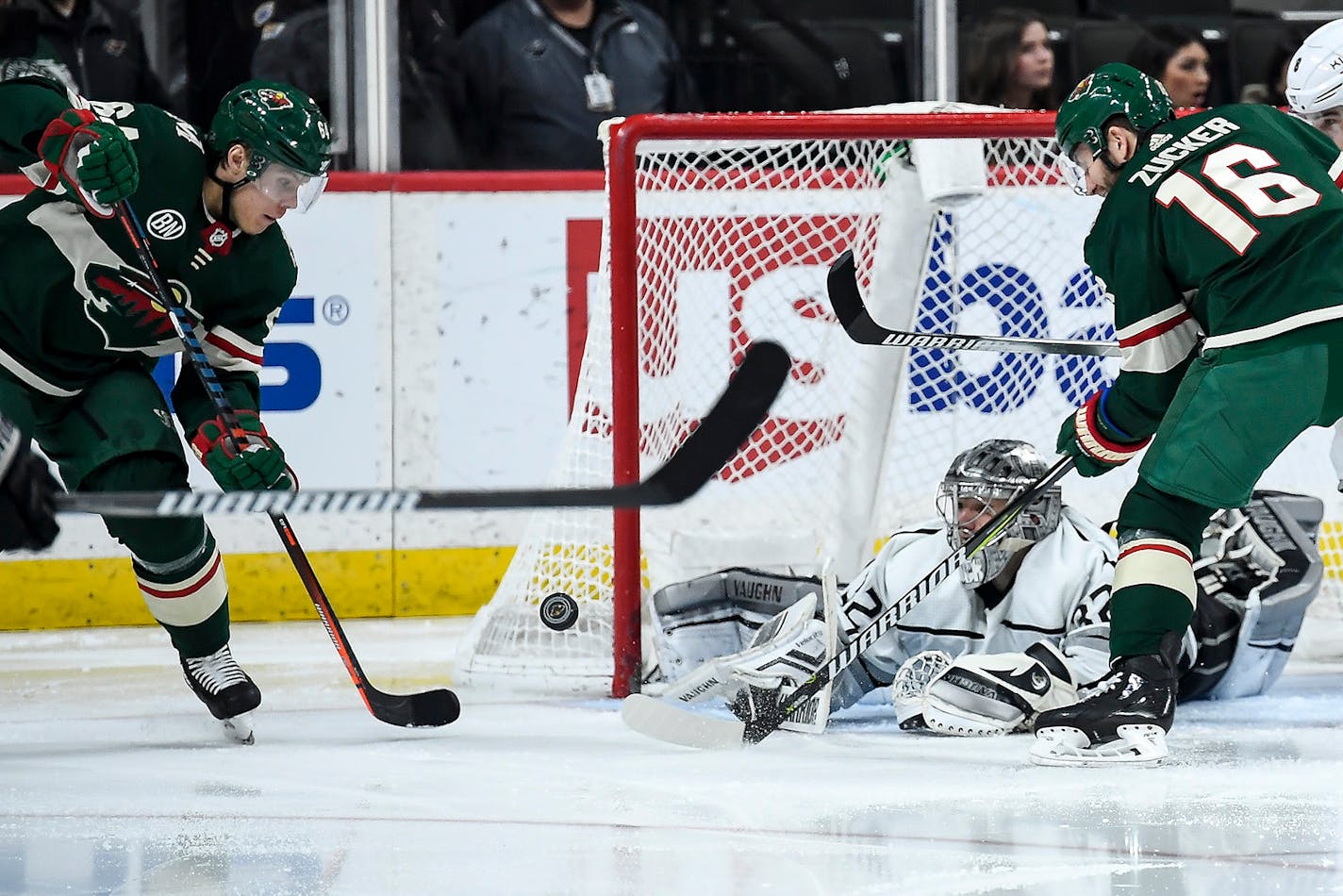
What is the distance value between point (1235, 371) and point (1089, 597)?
66 centimetres

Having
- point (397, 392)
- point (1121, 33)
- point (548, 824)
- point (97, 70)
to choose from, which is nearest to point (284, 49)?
point (97, 70)

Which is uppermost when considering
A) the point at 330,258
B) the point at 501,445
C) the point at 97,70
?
the point at 97,70

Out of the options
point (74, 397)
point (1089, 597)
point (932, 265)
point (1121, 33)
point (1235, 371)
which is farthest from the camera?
point (1121, 33)

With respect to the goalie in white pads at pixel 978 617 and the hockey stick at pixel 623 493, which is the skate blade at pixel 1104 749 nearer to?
the goalie in white pads at pixel 978 617

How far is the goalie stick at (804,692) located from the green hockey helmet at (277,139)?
0.97m

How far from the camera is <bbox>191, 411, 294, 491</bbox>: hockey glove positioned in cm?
290

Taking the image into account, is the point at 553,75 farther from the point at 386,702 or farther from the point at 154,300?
the point at 386,702

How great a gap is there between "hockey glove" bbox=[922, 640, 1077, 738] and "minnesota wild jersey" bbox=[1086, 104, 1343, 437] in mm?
578

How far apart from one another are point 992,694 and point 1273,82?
2.63 m

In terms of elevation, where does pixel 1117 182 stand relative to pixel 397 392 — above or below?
above

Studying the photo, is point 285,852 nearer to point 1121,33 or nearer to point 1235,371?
point 1235,371

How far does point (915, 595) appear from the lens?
317 centimetres

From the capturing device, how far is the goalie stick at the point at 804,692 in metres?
3.04

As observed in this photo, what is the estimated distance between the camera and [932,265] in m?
4.42
